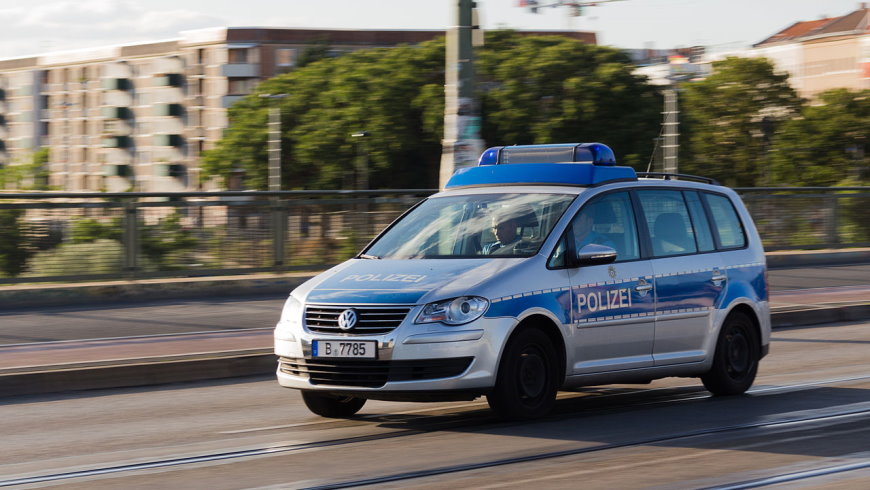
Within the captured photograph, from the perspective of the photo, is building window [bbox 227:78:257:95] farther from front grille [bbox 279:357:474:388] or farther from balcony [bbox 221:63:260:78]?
front grille [bbox 279:357:474:388]

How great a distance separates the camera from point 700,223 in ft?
31.6

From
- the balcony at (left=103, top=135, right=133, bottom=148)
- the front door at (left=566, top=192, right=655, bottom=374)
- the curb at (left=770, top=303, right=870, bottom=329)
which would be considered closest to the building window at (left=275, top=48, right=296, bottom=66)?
the balcony at (left=103, top=135, right=133, bottom=148)

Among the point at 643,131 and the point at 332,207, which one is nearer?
the point at 332,207

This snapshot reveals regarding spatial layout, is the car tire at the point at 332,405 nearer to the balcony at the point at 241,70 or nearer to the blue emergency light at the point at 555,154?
the blue emergency light at the point at 555,154

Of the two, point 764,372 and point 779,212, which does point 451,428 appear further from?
point 779,212

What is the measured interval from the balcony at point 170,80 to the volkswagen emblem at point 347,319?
120784 millimetres

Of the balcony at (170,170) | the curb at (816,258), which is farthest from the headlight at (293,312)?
the balcony at (170,170)

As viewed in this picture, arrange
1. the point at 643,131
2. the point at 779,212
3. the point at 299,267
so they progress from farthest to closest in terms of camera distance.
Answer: the point at 643,131 → the point at 779,212 → the point at 299,267

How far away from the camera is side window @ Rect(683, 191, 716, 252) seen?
956 cm

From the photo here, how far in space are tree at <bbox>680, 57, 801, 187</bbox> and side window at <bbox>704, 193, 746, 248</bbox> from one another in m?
79.5

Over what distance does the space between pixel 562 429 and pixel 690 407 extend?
149 centimetres

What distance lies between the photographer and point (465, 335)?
24.9ft

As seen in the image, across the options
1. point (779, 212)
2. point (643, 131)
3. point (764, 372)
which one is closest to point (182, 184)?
point (643, 131)

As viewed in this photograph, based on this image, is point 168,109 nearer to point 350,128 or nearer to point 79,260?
point 350,128
